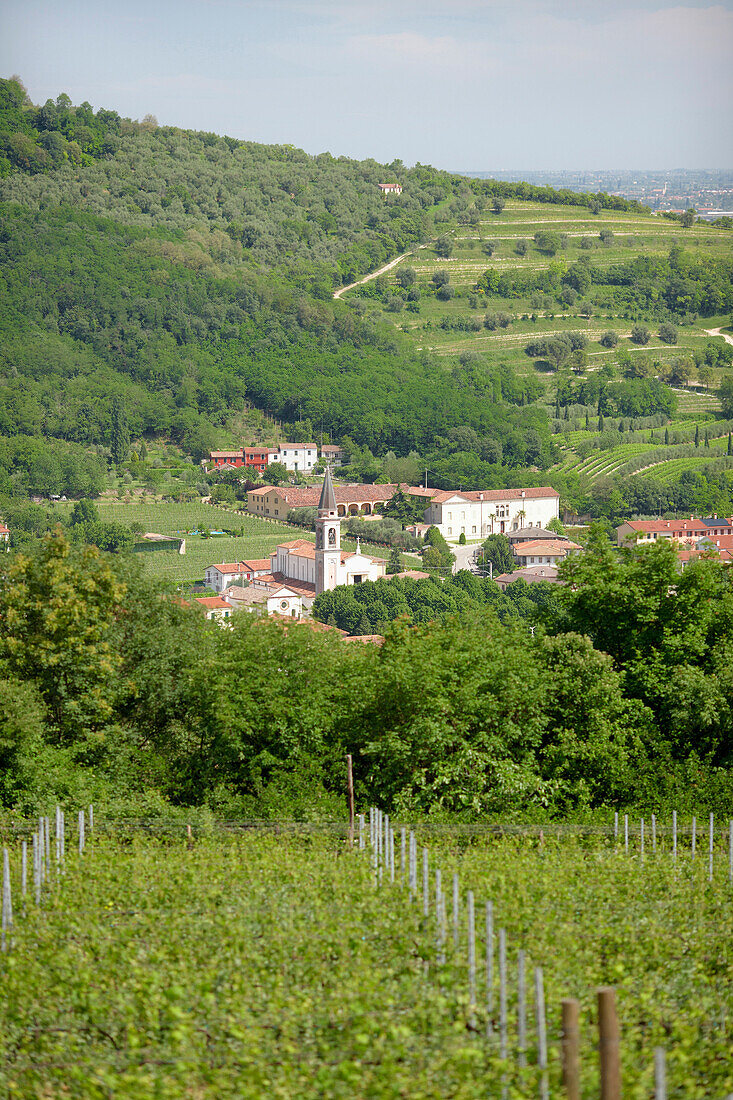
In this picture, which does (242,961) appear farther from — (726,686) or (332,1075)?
(726,686)

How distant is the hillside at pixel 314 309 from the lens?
91750mm

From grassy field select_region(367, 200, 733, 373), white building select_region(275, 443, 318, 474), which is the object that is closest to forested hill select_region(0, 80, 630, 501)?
grassy field select_region(367, 200, 733, 373)

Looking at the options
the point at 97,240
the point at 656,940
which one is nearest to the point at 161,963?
the point at 656,940

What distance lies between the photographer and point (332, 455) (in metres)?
92.5

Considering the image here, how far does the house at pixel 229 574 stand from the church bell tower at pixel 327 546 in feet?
14.1

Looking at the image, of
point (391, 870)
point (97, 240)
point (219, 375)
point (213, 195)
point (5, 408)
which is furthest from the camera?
point (213, 195)

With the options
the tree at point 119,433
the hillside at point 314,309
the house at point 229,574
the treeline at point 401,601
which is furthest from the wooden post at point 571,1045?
the tree at point 119,433

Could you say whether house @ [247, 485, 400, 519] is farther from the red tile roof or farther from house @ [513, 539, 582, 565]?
house @ [513, 539, 582, 565]

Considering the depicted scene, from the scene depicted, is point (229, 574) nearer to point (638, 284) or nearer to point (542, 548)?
point (542, 548)

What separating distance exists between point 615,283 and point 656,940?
393 feet

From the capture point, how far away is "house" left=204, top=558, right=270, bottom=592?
5503 centimetres

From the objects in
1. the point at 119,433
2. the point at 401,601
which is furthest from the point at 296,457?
the point at 401,601

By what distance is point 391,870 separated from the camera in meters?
8.04

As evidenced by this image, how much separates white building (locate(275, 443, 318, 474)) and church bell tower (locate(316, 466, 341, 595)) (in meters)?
35.2
